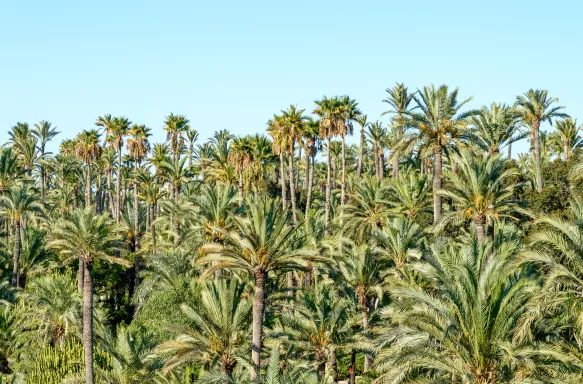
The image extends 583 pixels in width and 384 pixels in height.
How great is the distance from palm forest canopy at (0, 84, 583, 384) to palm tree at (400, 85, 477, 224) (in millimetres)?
96

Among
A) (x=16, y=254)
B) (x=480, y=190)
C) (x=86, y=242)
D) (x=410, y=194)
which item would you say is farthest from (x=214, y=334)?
(x=16, y=254)

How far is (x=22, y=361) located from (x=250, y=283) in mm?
13779

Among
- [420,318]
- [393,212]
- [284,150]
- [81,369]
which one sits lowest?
[81,369]

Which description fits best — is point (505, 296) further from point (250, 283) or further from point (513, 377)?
point (250, 283)

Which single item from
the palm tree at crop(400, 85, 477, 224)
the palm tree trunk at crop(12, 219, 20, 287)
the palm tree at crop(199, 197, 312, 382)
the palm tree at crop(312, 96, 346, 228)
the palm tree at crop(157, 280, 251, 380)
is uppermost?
the palm tree at crop(312, 96, 346, 228)

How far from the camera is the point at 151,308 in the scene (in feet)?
132

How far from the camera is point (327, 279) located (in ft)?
130

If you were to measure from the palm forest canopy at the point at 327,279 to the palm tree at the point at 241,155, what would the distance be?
175mm

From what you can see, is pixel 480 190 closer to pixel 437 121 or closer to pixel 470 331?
pixel 437 121

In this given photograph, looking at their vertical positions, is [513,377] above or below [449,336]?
below

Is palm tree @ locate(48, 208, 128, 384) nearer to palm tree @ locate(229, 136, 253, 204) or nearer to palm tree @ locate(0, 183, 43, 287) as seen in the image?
palm tree @ locate(0, 183, 43, 287)

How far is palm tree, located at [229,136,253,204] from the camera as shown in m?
53.2

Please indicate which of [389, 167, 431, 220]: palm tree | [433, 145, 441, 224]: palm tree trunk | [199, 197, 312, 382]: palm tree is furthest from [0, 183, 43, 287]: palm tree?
[433, 145, 441, 224]: palm tree trunk

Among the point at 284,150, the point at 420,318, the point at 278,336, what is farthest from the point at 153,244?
the point at 420,318
